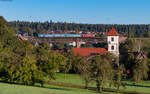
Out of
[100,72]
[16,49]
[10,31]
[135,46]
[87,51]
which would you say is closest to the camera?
[100,72]

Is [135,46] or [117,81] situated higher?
[135,46]

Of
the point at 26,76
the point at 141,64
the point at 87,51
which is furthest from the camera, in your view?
the point at 87,51

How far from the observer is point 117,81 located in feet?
118

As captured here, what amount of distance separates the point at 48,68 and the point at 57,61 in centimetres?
367

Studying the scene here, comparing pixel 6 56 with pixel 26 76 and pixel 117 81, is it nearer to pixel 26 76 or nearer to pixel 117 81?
pixel 26 76

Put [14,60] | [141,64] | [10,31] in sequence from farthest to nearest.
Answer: [10,31] < [141,64] < [14,60]

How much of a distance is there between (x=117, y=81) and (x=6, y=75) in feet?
44.1

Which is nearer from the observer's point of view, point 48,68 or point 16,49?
point 48,68

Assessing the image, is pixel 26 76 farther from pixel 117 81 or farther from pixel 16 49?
pixel 16 49

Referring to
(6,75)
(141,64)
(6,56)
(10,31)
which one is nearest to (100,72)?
(6,75)

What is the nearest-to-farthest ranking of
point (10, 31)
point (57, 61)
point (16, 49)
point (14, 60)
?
point (14, 60) → point (57, 61) → point (16, 49) → point (10, 31)

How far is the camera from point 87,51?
261 ft

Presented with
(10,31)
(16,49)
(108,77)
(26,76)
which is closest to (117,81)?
(108,77)

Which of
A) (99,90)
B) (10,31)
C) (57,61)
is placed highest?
(10,31)
